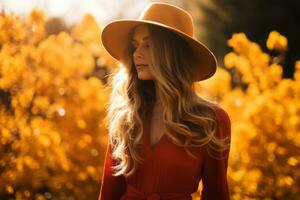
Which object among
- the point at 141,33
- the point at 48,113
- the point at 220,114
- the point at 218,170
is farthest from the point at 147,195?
the point at 48,113

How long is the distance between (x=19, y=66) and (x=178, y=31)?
197cm

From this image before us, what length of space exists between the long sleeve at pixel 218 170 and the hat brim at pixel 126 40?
0.26m

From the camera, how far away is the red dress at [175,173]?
2617mm

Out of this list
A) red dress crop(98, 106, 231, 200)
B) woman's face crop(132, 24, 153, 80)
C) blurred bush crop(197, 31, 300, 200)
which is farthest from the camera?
blurred bush crop(197, 31, 300, 200)

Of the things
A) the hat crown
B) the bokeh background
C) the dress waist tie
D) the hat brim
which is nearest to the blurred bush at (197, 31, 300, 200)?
the bokeh background

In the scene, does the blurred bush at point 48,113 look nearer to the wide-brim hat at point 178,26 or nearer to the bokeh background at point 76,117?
the bokeh background at point 76,117

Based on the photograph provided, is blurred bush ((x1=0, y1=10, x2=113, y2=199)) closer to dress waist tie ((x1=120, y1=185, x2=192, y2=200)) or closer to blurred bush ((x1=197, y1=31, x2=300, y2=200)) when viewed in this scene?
blurred bush ((x1=197, y1=31, x2=300, y2=200))

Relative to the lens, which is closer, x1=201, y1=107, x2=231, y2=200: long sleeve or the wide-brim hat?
x1=201, y1=107, x2=231, y2=200: long sleeve

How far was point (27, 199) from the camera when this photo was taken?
15.1 ft

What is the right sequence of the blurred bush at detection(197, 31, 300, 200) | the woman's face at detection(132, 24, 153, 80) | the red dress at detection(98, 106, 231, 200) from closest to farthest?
the red dress at detection(98, 106, 231, 200), the woman's face at detection(132, 24, 153, 80), the blurred bush at detection(197, 31, 300, 200)

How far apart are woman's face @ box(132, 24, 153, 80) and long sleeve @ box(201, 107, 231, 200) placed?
36 centimetres

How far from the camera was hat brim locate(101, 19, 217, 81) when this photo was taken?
9.14 ft

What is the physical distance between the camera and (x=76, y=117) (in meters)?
4.98

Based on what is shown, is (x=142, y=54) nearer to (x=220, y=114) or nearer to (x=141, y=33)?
(x=141, y=33)
